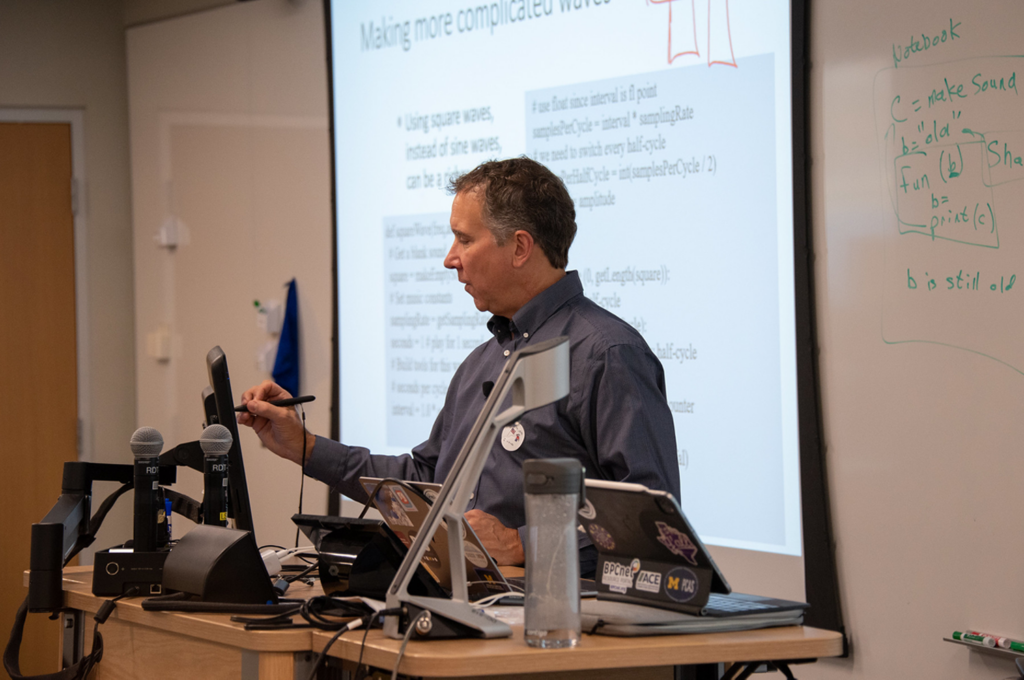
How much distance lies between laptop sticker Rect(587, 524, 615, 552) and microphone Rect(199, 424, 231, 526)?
0.64 metres

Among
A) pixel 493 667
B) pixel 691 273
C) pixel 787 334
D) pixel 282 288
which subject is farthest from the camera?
pixel 282 288

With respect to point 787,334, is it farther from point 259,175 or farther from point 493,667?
point 259,175

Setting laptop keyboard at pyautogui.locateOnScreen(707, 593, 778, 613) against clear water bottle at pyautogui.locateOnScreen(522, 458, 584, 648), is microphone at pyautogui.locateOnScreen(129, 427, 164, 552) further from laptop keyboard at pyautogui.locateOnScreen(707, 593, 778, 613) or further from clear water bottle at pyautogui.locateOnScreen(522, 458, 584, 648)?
laptop keyboard at pyautogui.locateOnScreen(707, 593, 778, 613)

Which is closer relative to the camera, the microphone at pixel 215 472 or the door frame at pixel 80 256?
the microphone at pixel 215 472

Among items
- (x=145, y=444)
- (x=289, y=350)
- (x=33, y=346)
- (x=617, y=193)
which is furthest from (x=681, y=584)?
(x=33, y=346)

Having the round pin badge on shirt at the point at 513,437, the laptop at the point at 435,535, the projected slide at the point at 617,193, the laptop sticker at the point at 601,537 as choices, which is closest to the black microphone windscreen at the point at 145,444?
the laptop at the point at 435,535

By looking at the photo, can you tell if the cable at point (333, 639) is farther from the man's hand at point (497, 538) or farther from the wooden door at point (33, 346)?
the wooden door at point (33, 346)

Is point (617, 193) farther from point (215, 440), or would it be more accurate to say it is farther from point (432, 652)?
point (432, 652)

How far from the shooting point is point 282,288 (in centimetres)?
389

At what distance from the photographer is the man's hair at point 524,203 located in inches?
78.5

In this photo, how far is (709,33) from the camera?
2.61 meters

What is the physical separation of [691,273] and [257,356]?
2065 mm

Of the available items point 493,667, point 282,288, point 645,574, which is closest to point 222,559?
point 493,667

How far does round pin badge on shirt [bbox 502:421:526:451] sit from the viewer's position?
184 cm
